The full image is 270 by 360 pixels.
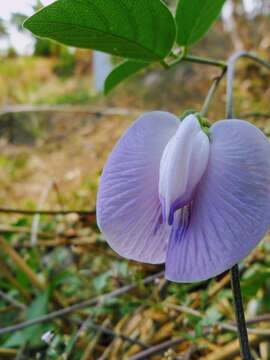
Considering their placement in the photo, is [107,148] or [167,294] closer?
[167,294]

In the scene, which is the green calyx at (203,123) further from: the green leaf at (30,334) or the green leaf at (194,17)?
the green leaf at (30,334)

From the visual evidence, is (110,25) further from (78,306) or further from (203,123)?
(78,306)

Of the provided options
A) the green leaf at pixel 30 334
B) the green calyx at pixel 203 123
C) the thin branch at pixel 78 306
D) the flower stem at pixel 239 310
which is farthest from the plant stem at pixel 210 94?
the green leaf at pixel 30 334

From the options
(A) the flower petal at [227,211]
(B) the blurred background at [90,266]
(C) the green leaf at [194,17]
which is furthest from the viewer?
(B) the blurred background at [90,266]

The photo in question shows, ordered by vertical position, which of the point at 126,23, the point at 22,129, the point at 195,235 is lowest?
Result: the point at 22,129

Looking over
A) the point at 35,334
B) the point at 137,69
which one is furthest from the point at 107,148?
Result: the point at 137,69

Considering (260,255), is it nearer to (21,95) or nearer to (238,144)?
(238,144)
